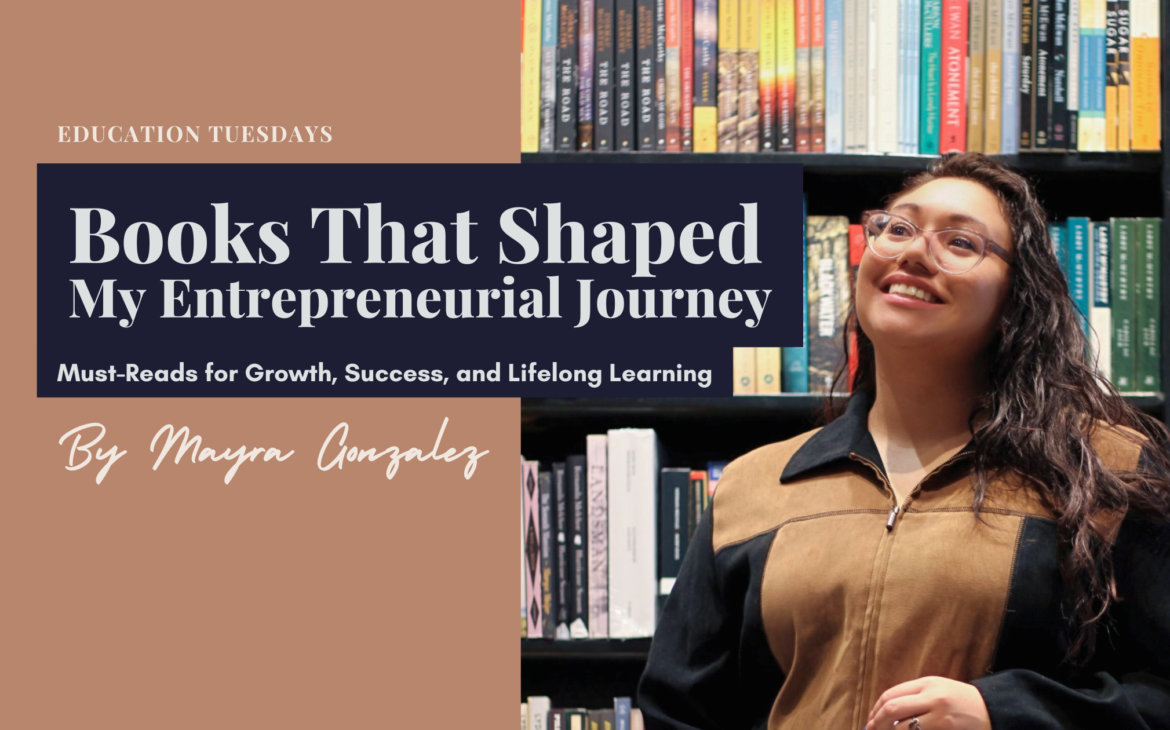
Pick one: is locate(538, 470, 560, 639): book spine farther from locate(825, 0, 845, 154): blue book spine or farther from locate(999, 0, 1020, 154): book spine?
locate(999, 0, 1020, 154): book spine

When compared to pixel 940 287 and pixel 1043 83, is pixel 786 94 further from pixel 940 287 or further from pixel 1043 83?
pixel 940 287

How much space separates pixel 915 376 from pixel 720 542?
28 cm

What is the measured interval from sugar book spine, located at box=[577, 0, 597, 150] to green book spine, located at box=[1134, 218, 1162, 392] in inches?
32.3

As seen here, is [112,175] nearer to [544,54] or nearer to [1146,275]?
[544,54]

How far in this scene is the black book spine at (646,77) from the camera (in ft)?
5.85

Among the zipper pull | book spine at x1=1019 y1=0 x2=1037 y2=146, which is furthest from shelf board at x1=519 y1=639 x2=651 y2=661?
book spine at x1=1019 y1=0 x2=1037 y2=146

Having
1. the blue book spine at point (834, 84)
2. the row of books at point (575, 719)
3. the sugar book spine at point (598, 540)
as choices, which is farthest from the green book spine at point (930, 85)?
the row of books at point (575, 719)

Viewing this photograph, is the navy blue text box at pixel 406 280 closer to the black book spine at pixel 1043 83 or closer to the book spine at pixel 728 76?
the book spine at pixel 728 76

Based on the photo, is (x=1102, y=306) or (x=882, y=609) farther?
(x=1102, y=306)

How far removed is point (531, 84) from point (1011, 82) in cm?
72

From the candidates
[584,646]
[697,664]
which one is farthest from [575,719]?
[697,664]

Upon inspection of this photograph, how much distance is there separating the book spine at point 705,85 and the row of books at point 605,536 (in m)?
0.45

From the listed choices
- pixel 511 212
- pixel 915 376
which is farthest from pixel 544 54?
pixel 915 376

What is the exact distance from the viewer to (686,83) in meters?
1.79
